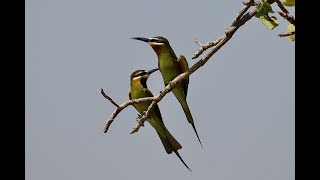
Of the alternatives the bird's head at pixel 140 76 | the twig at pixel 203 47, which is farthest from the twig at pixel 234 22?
the bird's head at pixel 140 76

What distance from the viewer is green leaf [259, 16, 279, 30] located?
1.16 m

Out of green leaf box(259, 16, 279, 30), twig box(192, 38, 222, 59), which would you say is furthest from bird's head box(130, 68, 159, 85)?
green leaf box(259, 16, 279, 30)

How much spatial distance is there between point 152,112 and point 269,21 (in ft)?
3.33

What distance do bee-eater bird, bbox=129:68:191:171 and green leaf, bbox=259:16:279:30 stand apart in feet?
2.59

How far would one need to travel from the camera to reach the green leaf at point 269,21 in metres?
1.16

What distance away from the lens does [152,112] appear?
2.09 m

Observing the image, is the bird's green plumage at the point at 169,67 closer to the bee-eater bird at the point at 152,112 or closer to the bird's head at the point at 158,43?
the bird's head at the point at 158,43

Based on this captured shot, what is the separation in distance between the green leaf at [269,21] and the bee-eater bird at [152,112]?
789mm
